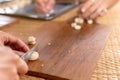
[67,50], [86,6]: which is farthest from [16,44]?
[86,6]

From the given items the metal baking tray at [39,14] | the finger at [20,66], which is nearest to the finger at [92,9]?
the metal baking tray at [39,14]

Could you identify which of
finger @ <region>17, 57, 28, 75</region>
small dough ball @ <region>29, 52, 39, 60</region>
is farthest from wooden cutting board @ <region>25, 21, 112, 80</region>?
finger @ <region>17, 57, 28, 75</region>

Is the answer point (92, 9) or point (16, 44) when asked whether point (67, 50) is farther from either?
point (92, 9)

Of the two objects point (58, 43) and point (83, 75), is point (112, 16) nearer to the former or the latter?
point (58, 43)

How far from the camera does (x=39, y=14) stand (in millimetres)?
925

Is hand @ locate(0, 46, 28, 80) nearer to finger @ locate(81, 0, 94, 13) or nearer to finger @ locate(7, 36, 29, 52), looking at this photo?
finger @ locate(7, 36, 29, 52)

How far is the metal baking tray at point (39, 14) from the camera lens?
0.89 m

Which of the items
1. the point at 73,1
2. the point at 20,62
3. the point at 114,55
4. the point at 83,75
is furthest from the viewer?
the point at 73,1

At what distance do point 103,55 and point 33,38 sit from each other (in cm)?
20

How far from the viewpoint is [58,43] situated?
641 mm

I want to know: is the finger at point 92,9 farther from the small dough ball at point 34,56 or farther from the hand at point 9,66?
the hand at point 9,66

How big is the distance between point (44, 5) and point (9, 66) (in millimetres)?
662

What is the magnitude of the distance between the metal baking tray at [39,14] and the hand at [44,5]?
0.07 feet

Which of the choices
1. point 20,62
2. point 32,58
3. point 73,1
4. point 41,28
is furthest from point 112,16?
point 20,62
